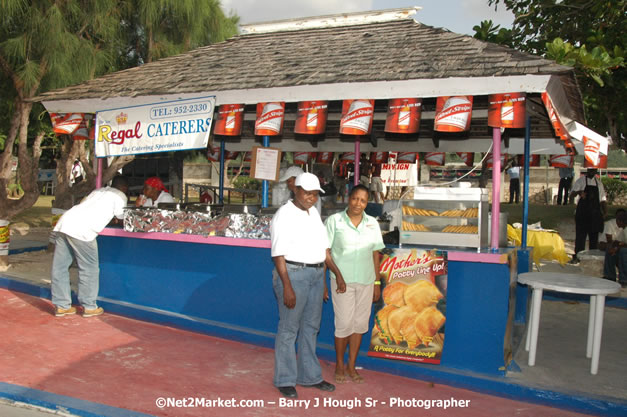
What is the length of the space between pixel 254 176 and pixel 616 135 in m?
→ 10.5

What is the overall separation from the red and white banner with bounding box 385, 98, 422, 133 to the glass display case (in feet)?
2.47

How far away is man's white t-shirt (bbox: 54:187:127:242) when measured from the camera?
7.45m

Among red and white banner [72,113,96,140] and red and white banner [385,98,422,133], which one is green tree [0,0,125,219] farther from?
red and white banner [385,98,422,133]

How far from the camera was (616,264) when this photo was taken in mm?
10031

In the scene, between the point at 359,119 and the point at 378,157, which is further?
the point at 378,157

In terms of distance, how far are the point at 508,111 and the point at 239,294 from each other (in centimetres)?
364

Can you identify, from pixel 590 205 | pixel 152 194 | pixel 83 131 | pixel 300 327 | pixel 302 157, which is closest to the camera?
pixel 300 327

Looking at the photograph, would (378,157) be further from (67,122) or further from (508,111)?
(508,111)

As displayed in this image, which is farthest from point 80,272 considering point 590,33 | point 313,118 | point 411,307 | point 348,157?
point 590,33

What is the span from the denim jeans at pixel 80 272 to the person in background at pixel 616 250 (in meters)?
8.18

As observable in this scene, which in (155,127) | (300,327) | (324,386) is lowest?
(324,386)

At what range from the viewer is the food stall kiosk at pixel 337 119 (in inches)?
227

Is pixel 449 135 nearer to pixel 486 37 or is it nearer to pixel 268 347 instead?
pixel 486 37

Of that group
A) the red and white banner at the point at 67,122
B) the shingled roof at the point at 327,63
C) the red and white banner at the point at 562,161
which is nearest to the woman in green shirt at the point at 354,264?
the shingled roof at the point at 327,63
